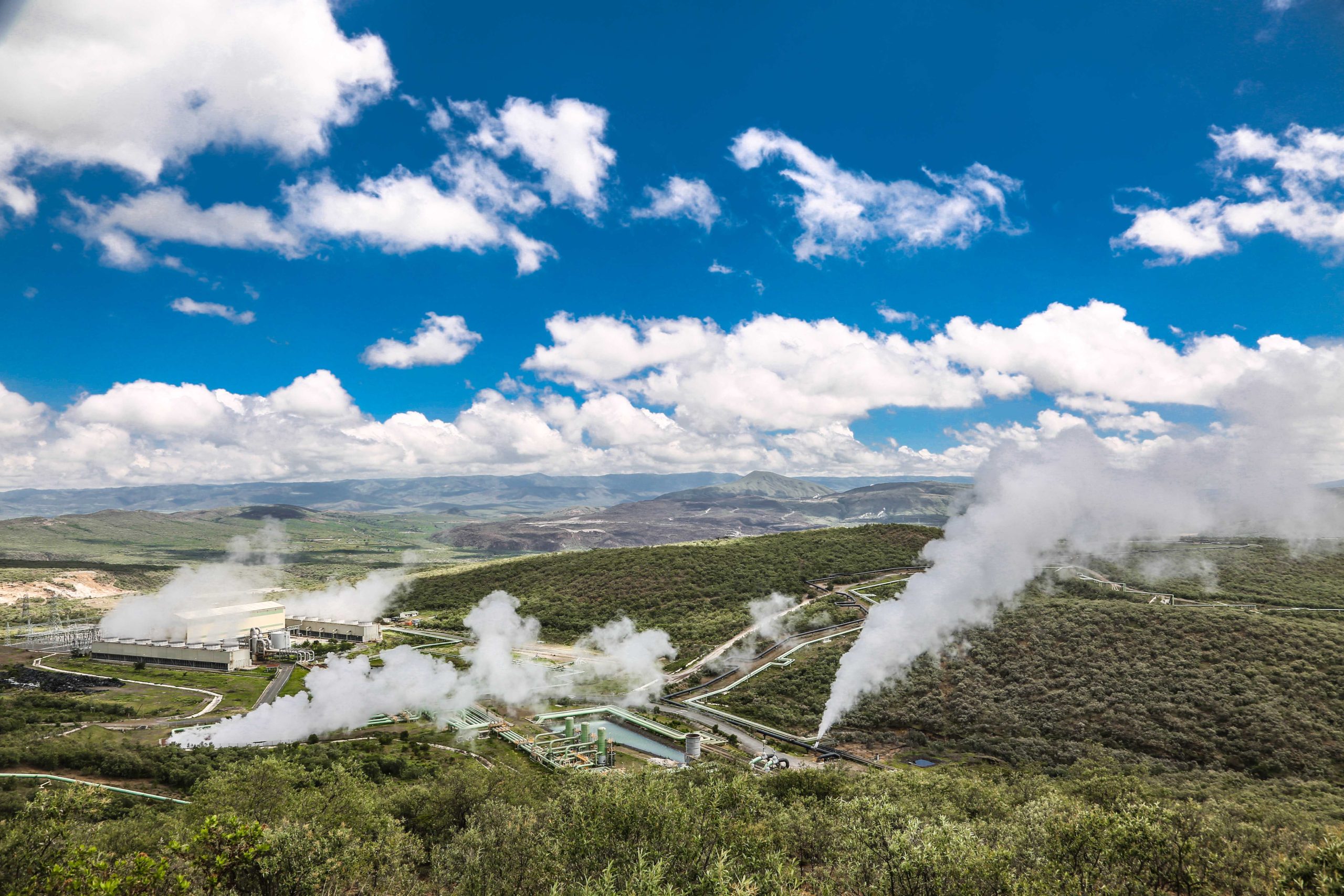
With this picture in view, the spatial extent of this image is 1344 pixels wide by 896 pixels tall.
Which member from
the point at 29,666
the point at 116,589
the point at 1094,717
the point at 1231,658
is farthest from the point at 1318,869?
the point at 116,589

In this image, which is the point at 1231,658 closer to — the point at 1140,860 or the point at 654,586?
the point at 1140,860

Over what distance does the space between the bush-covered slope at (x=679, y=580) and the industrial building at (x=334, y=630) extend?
45.3 feet

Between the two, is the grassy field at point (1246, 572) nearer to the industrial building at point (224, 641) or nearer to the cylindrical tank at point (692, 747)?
the cylindrical tank at point (692, 747)

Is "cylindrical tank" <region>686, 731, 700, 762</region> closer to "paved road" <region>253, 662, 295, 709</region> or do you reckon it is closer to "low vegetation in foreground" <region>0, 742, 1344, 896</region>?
"low vegetation in foreground" <region>0, 742, 1344, 896</region>

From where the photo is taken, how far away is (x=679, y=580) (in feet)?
375

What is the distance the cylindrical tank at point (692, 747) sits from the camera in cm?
5422

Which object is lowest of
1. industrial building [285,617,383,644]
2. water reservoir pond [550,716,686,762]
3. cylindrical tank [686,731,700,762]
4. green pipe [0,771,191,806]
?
industrial building [285,617,383,644]

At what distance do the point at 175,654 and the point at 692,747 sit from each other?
8445 cm

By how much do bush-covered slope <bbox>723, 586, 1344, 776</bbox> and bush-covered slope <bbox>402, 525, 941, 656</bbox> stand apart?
2946cm

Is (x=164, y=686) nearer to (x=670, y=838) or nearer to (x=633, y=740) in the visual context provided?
(x=633, y=740)

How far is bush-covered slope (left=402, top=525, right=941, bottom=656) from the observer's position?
Answer: 101938 millimetres

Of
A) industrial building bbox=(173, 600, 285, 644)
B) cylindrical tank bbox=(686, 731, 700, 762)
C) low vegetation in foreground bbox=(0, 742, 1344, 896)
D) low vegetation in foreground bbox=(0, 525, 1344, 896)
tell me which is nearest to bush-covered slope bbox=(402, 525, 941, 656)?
low vegetation in foreground bbox=(0, 525, 1344, 896)

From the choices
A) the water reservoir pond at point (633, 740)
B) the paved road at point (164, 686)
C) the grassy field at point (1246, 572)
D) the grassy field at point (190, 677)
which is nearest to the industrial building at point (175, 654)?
the grassy field at point (190, 677)

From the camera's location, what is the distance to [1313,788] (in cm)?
4150
